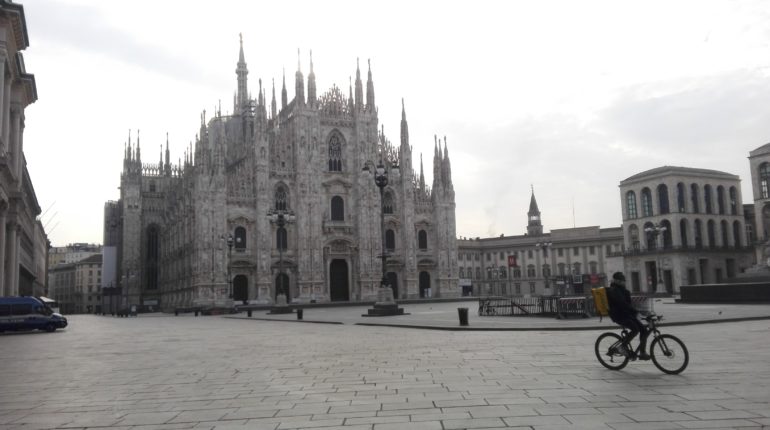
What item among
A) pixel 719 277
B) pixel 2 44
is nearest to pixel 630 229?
pixel 719 277

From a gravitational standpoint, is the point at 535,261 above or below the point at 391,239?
below

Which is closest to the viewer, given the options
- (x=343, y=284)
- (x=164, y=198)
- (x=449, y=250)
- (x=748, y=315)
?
(x=748, y=315)

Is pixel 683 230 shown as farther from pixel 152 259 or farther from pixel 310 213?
pixel 152 259

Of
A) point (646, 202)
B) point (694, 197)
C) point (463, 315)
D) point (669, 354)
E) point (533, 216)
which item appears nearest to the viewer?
point (669, 354)

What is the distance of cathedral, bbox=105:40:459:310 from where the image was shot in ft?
183

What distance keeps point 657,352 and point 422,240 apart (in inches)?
2253

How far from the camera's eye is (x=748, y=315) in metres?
20.9

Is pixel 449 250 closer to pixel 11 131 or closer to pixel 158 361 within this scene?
pixel 11 131

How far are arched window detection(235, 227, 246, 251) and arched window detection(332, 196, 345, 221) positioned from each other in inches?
363

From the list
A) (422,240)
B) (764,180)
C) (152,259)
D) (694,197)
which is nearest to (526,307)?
(422,240)

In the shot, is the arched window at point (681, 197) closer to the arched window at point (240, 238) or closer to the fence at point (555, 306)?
the arched window at point (240, 238)

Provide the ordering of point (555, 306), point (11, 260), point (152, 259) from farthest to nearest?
point (152, 259), point (11, 260), point (555, 306)

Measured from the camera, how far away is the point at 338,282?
203ft

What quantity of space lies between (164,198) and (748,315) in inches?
2971
